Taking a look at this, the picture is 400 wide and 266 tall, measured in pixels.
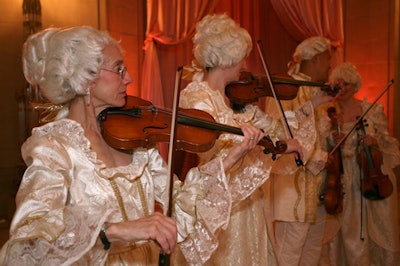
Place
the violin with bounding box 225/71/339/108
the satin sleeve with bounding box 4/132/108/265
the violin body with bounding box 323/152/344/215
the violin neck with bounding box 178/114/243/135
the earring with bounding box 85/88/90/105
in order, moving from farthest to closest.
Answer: the violin body with bounding box 323/152/344/215 < the violin with bounding box 225/71/339/108 < the violin neck with bounding box 178/114/243/135 < the earring with bounding box 85/88/90/105 < the satin sleeve with bounding box 4/132/108/265

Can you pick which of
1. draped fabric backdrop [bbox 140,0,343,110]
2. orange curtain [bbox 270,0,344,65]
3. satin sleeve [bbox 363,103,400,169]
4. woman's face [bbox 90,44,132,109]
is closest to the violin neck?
woman's face [bbox 90,44,132,109]

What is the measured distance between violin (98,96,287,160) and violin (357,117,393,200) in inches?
84.4

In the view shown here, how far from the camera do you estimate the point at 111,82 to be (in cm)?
171

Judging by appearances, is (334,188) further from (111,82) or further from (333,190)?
(111,82)

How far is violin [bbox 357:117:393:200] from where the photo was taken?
390cm

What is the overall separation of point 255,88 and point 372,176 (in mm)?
1612

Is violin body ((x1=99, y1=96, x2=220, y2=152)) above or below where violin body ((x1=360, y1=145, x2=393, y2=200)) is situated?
above

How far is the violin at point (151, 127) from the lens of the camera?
176 centimetres

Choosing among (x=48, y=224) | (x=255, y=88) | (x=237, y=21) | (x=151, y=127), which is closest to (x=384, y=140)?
(x=255, y=88)

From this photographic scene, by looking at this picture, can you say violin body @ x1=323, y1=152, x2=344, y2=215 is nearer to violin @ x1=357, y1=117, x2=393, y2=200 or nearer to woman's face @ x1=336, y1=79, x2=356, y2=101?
Answer: violin @ x1=357, y1=117, x2=393, y2=200

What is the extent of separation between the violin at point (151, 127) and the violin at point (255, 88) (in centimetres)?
63

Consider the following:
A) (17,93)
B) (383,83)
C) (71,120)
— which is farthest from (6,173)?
(383,83)

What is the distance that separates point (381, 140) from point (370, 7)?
7.64ft

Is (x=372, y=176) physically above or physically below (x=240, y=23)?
below
